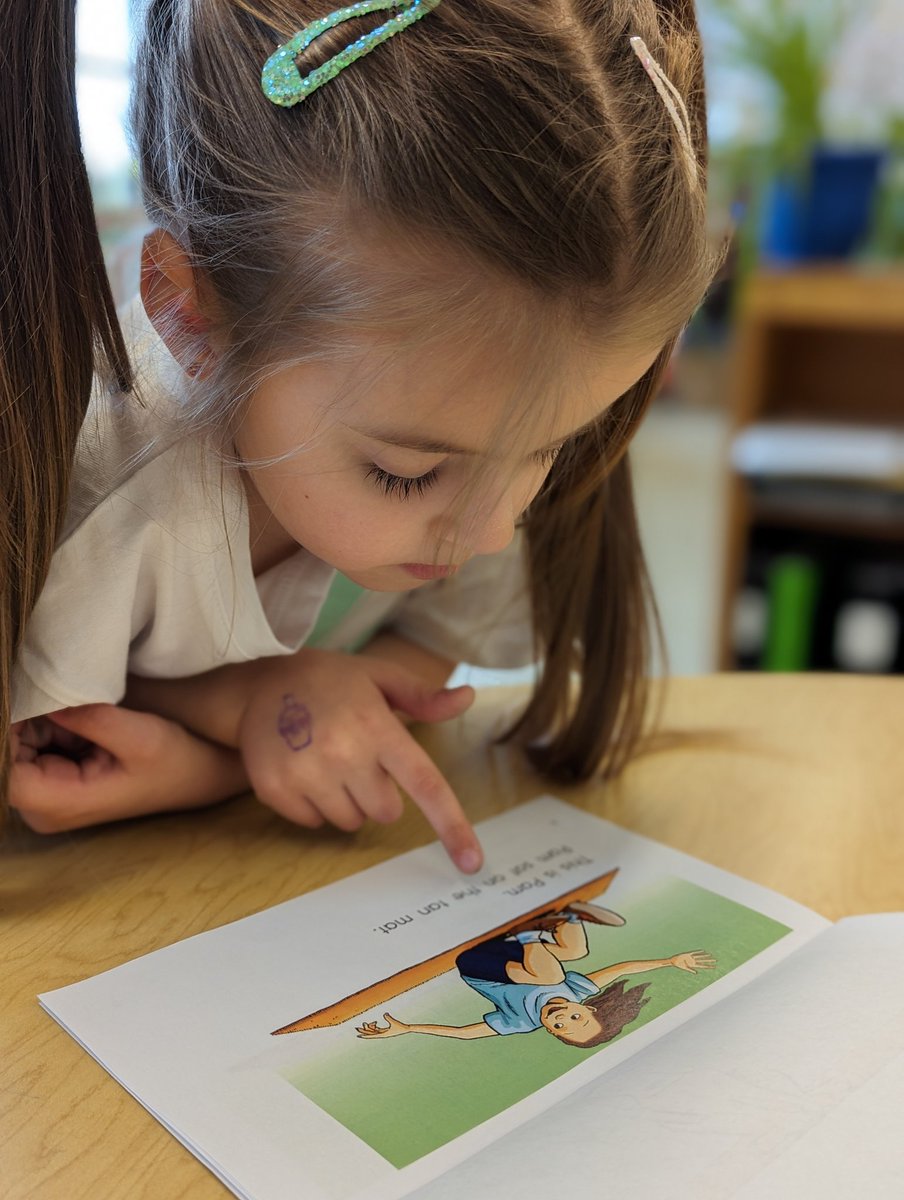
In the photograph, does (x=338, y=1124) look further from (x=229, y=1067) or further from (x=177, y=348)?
(x=177, y=348)

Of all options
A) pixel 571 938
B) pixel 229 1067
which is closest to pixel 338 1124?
pixel 229 1067

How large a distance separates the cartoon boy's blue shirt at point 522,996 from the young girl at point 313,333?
0.09m

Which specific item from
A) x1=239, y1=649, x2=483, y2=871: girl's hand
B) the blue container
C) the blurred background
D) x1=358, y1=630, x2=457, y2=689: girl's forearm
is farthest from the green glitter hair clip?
the blue container

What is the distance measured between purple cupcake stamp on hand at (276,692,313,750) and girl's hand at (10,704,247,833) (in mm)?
33

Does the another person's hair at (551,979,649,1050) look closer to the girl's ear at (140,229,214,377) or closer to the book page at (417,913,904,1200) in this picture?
the book page at (417,913,904,1200)

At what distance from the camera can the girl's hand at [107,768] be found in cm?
57

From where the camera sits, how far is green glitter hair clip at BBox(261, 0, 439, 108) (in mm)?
444

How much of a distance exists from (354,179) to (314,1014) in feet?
1.01

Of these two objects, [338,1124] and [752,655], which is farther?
[752,655]

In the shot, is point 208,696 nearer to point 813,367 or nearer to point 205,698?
point 205,698

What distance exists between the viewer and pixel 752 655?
1.92 metres

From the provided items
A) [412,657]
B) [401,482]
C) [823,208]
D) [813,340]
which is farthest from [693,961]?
[813,340]

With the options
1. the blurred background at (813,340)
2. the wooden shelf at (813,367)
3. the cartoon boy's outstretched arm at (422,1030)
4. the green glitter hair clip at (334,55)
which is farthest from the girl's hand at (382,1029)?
the wooden shelf at (813,367)

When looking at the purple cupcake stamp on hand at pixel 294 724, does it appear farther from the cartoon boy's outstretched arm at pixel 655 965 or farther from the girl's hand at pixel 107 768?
the cartoon boy's outstretched arm at pixel 655 965
